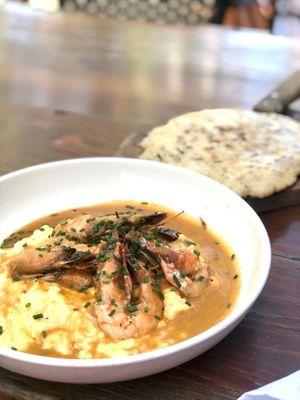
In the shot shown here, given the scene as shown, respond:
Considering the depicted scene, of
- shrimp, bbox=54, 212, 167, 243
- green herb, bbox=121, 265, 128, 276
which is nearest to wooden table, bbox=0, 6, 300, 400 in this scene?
green herb, bbox=121, 265, 128, 276

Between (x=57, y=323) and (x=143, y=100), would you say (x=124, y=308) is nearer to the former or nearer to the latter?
(x=57, y=323)

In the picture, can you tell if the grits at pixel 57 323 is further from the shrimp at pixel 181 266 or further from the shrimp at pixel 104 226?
the shrimp at pixel 104 226

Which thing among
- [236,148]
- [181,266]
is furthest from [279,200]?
[181,266]

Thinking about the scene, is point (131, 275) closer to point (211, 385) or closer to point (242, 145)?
point (211, 385)

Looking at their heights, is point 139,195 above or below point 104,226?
below

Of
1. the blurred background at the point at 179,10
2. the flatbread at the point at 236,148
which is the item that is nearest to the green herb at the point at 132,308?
the flatbread at the point at 236,148

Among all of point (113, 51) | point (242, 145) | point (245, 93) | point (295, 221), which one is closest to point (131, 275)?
point (295, 221)
